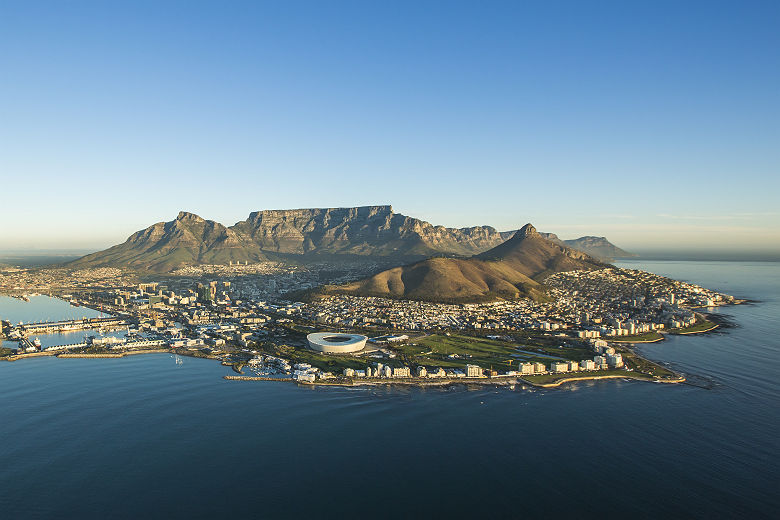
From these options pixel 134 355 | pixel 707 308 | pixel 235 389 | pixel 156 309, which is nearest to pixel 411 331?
pixel 235 389

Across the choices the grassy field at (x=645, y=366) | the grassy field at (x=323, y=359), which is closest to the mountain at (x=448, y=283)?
the grassy field at (x=645, y=366)

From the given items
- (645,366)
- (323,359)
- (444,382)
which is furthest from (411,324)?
(645,366)

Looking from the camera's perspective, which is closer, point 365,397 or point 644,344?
point 365,397

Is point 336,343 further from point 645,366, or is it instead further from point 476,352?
point 645,366

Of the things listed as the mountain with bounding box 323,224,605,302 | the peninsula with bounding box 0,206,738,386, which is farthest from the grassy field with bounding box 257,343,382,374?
the mountain with bounding box 323,224,605,302

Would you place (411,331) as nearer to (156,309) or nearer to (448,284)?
(448,284)

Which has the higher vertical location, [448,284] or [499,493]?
[448,284]
